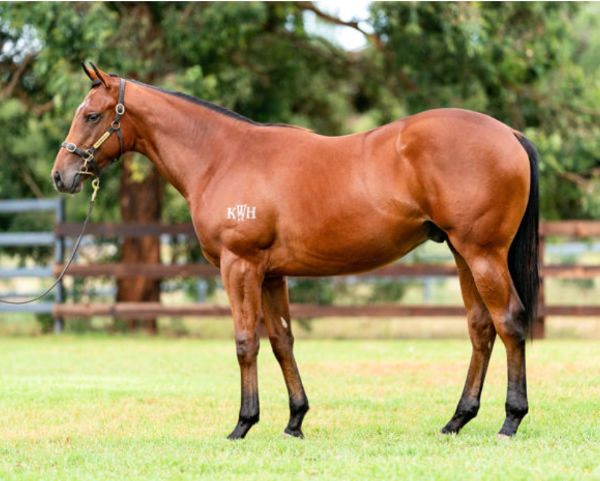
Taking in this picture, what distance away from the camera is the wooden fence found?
1198cm

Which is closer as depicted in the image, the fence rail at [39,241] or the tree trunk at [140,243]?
the fence rail at [39,241]

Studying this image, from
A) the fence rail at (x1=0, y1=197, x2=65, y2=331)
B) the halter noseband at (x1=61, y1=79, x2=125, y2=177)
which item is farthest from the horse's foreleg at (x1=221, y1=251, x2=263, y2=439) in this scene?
the fence rail at (x1=0, y1=197, x2=65, y2=331)

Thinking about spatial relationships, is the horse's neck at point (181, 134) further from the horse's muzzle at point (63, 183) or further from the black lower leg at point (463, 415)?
the black lower leg at point (463, 415)

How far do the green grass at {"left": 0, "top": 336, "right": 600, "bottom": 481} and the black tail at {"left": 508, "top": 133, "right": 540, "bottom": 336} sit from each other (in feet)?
→ 2.93

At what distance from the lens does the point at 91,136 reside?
561 centimetres

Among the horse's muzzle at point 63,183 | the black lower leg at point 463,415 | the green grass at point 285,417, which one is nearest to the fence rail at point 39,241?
the green grass at point 285,417

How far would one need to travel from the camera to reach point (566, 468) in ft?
13.9

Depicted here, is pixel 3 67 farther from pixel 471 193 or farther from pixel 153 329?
pixel 471 193

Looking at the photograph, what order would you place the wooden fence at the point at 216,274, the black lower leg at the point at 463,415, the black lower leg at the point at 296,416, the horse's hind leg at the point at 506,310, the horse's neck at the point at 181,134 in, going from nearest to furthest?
the horse's hind leg at the point at 506,310
the black lower leg at the point at 463,415
the black lower leg at the point at 296,416
the horse's neck at the point at 181,134
the wooden fence at the point at 216,274

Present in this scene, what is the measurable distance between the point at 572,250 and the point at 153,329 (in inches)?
324

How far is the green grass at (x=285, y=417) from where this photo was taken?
439cm

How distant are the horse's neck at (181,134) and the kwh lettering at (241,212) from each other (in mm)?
431

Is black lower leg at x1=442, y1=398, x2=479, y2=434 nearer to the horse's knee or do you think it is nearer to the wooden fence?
the horse's knee

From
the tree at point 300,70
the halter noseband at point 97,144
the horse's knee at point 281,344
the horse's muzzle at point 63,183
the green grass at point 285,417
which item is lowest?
the green grass at point 285,417
